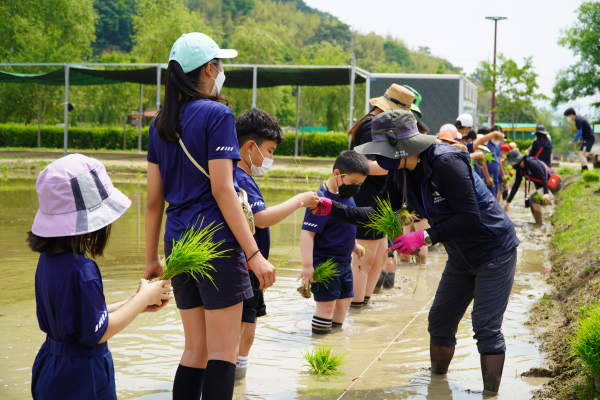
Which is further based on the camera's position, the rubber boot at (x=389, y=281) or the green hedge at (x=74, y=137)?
the green hedge at (x=74, y=137)

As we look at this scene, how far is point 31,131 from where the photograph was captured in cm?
3756

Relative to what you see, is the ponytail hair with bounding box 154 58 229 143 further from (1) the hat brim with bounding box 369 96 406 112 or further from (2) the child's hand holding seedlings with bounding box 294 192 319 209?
(1) the hat brim with bounding box 369 96 406 112

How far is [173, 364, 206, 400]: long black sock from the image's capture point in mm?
2838

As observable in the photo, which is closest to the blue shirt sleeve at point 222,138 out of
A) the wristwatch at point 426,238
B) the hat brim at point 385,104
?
the wristwatch at point 426,238

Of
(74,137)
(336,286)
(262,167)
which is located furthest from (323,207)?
(74,137)

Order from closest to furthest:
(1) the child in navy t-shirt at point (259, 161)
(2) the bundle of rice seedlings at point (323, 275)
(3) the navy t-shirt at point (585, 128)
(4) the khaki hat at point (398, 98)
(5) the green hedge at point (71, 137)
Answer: (1) the child in navy t-shirt at point (259, 161) → (2) the bundle of rice seedlings at point (323, 275) → (4) the khaki hat at point (398, 98) → (3) the navy t-shirt at point (585, 128) → (5) the green hedge at point (71, 137)

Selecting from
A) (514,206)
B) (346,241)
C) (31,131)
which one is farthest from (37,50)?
(346,241)

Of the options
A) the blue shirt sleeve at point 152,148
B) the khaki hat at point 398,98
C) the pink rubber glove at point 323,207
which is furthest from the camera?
the khaki hat at point 398,98

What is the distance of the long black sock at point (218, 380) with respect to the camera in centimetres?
269

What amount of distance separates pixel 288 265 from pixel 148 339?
3348 mm

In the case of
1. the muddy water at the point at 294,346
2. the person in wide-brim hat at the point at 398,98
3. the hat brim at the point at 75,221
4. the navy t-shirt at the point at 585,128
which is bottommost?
the muddy water at the point at 294,346

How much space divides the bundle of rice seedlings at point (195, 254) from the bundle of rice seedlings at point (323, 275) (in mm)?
1980

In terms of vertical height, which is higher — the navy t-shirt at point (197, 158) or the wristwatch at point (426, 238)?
the navy t-shirt at point (197, 158)

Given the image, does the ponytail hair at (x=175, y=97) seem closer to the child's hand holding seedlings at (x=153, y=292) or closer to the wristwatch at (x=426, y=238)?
the child's hand holding seedlings at (x=153, y=292)
